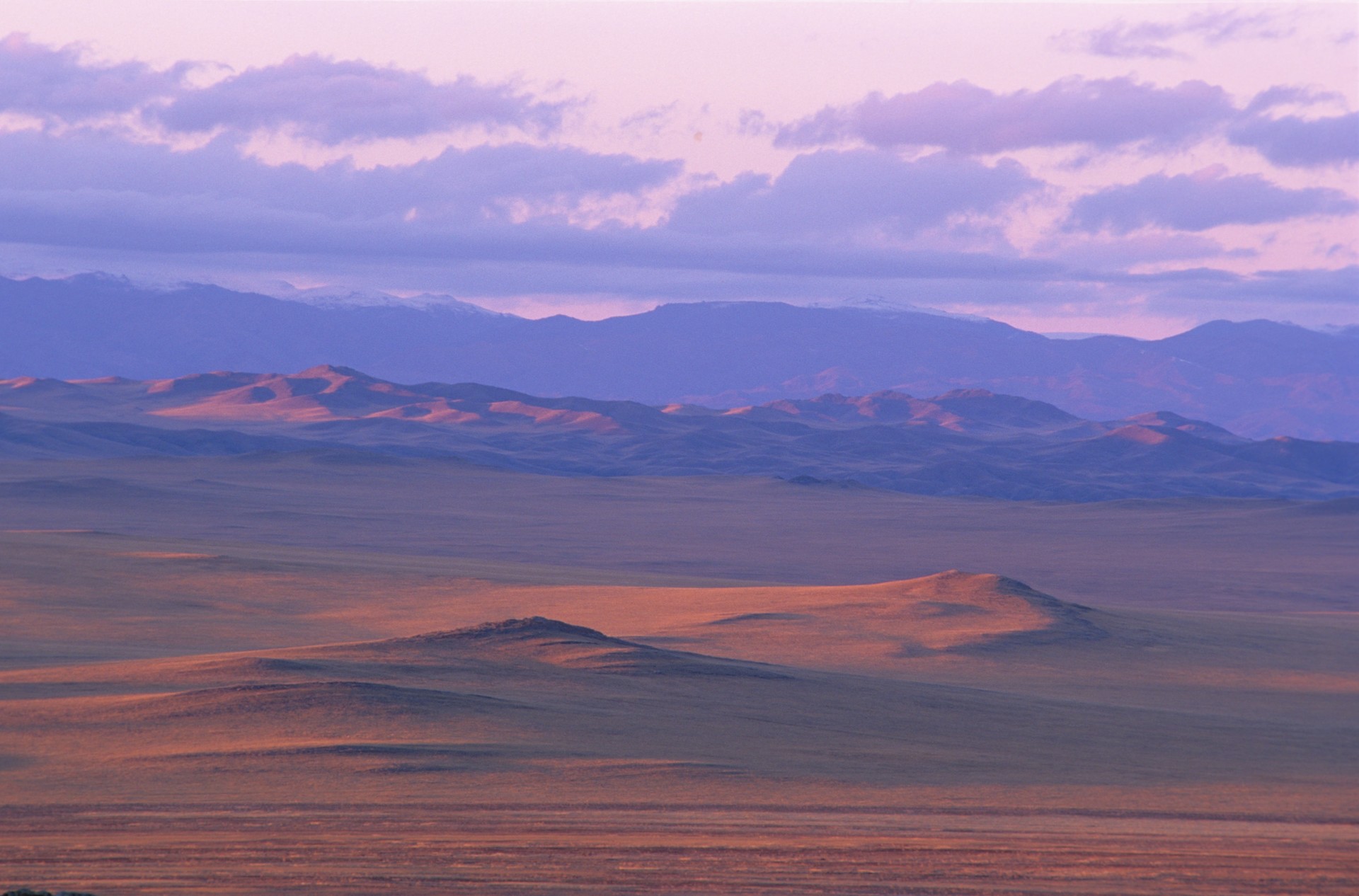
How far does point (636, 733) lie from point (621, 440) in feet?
451

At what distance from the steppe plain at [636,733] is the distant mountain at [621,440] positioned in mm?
84310

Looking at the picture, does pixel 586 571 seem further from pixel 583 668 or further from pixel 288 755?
pixel 288 755

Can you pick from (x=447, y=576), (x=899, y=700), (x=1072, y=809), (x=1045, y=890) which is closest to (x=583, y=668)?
(x=899, y=700)

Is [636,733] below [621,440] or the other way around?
below

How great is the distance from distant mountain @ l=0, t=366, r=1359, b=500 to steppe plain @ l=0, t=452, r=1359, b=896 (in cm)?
8431

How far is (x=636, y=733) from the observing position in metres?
21.8

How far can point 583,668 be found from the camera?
26.5 metres

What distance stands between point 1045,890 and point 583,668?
13406 mm

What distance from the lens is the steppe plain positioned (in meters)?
14.7

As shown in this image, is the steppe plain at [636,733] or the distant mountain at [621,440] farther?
A: the distant mountain at [621,440]

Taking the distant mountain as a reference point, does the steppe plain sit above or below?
below

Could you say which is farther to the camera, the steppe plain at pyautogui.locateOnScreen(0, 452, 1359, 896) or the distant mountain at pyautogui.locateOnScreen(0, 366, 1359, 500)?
the distant mountain at pyautogui.locateOnScreen(0, 366, 1359, 500)

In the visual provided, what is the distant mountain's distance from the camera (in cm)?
13925

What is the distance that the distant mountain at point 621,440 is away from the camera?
139250 mm
